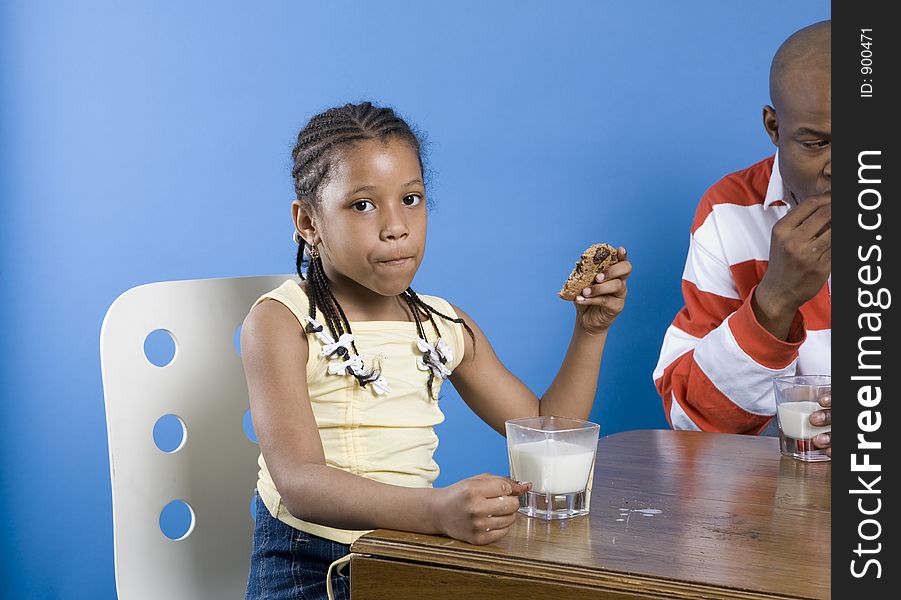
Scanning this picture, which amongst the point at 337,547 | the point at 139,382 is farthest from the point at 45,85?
the point at 337,547

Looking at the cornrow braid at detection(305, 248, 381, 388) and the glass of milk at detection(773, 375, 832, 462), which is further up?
the cornrow braid at detection(305, 248, 381, 388)

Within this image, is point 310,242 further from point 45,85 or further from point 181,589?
point 45,85

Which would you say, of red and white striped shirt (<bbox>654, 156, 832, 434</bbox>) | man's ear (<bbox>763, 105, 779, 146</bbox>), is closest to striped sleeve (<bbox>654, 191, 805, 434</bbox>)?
red and white striped shirt (<bbox>654, 156, 832, 434</bbox>)

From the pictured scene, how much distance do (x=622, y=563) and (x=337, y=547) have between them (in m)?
0.49

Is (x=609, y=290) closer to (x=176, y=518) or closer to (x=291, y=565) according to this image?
(x=291, y=565)

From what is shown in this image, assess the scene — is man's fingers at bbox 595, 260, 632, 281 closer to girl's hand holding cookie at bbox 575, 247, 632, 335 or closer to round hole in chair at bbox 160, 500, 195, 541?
girl's hand holding cookie at bbox 575, 247, 632, 335

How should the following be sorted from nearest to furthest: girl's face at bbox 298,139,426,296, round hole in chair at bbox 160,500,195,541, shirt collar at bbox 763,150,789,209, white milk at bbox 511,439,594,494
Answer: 1. white milk at bbox 511,439,594,494
2. girl's face at bbox 298,139,426,296
3. shirt collar at bbox 763,150,789,209
4. round hole in chair at bbox 160,500,195,541

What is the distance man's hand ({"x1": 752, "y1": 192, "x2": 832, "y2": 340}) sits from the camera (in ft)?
3.96

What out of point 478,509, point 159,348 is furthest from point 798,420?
point 159,348

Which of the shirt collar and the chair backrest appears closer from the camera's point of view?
the chair backrest

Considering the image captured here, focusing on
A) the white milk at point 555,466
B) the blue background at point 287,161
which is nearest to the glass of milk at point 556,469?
the white milk at point 555,466

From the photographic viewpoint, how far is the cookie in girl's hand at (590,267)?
110 cm

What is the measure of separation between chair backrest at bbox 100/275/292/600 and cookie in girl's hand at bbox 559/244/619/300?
18.4 inches
